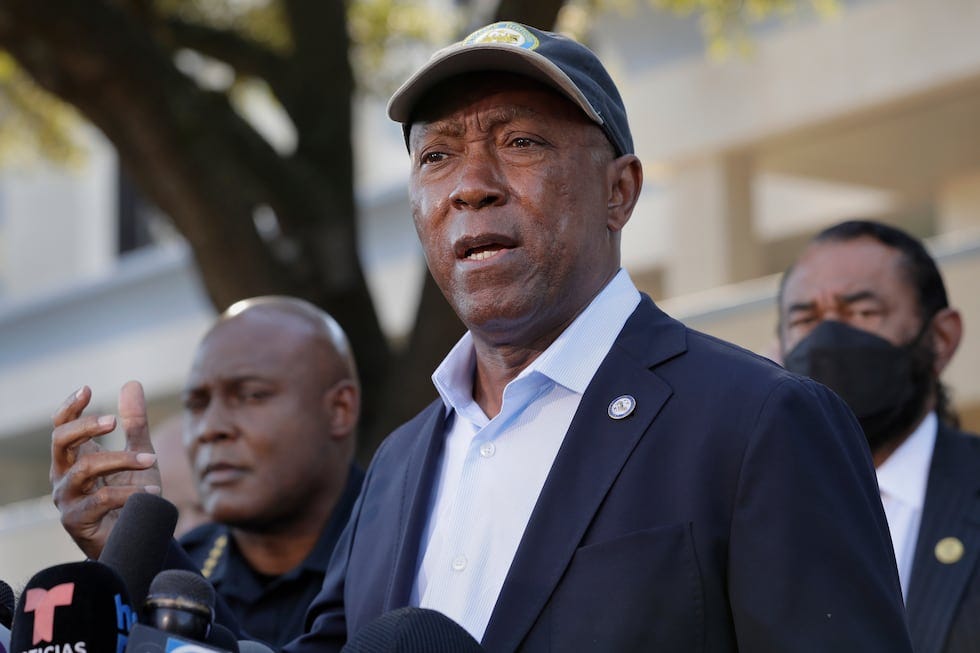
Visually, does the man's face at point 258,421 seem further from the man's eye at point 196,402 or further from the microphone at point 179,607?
the microphone at point 179,607

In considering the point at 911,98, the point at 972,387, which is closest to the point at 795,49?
the point at 911,98

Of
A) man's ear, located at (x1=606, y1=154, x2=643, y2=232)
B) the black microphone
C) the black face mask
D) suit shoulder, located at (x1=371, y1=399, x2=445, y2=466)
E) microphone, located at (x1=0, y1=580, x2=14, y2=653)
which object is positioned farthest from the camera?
the black face mask

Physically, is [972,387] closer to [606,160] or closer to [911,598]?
[911,598]

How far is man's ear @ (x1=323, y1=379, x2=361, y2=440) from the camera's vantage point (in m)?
5.37

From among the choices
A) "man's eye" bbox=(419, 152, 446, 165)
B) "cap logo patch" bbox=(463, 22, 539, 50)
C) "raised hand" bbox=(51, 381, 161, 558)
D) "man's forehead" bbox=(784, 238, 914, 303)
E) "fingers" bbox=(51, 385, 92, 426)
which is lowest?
"raised hand" bbox=(51, 381, 161, 558)

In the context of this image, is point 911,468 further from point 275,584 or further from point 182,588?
point 182,588

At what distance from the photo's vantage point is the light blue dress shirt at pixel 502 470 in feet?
9.59

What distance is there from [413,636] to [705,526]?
60 cm

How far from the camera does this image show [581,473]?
9.40ft

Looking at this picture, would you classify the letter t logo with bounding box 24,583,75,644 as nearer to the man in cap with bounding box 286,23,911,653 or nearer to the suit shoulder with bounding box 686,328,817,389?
the man in cap with bounding box 286,23,911,653

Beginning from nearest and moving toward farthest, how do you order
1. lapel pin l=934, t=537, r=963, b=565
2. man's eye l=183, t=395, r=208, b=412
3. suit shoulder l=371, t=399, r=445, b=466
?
suit shoulder l=371, t=399, r=445, b=466, lapel pin l=934, t=537, r=963, b=565, man's eye l=183, t=395, r=208, b=412

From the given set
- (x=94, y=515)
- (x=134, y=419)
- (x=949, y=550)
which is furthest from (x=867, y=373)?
(x=94, y=515)

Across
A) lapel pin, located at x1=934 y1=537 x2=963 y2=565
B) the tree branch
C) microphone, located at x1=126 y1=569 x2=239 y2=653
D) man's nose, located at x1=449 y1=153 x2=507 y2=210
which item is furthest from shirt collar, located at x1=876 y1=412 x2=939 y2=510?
the tree branch

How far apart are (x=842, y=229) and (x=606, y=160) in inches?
83.8
